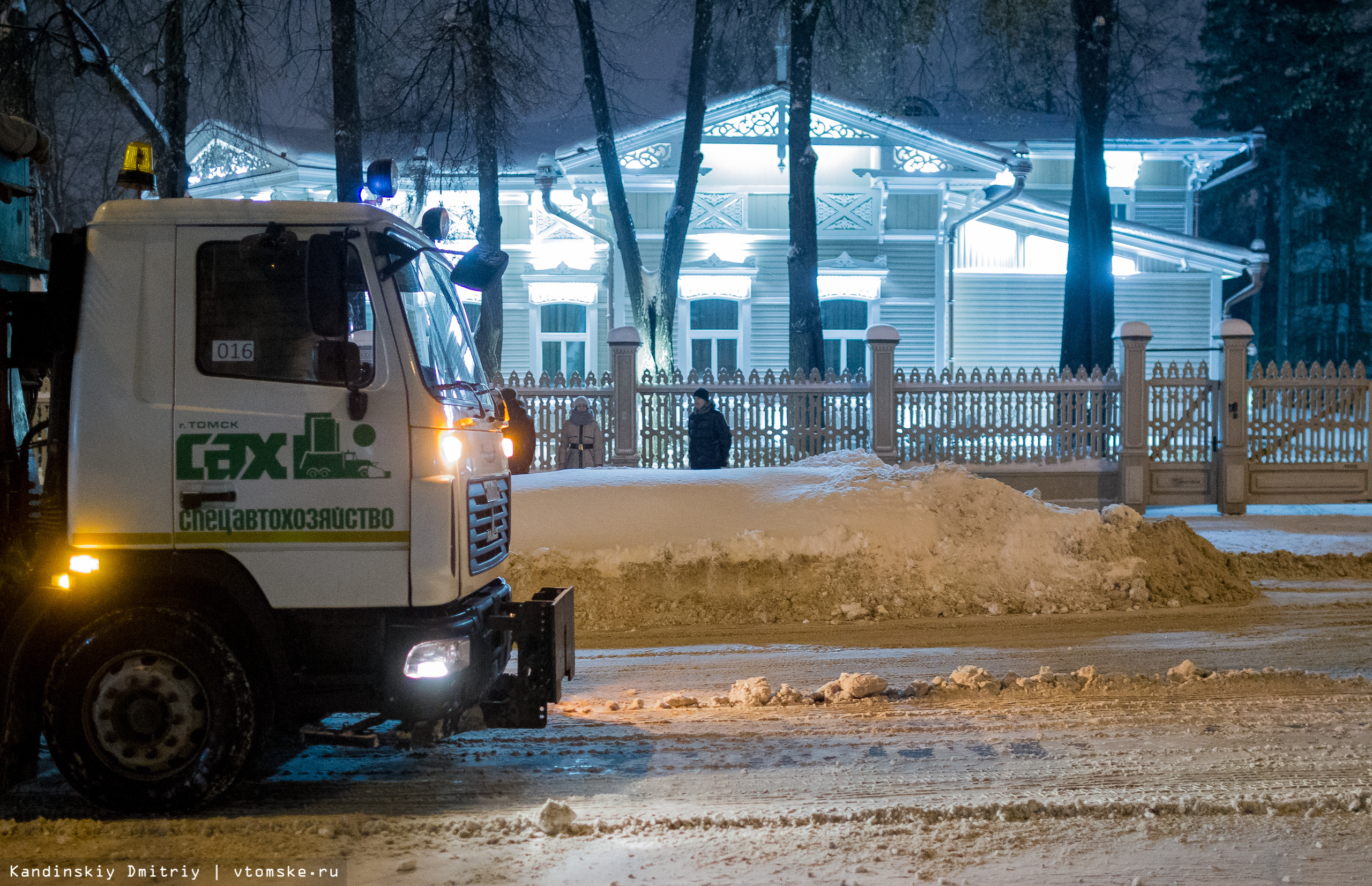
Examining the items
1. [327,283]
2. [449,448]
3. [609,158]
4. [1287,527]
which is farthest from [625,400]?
[327,283]

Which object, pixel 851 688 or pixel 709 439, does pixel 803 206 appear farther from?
pixel 851 688

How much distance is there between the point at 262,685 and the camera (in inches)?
176

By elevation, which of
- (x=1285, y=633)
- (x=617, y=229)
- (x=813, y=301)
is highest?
(x=617, y=229)

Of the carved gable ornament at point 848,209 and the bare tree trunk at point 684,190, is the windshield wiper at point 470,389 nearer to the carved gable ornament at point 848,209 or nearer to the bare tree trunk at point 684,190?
the bare tree trunk at point 684,190

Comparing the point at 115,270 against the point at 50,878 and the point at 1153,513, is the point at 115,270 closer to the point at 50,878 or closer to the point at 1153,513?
the point at 50,878

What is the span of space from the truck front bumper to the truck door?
0.23 metres

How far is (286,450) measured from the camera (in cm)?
444

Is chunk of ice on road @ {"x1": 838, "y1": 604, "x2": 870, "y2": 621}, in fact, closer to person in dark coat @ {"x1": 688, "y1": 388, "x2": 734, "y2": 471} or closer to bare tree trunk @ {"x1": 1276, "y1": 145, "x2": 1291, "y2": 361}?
person in dark coat @ {"x1": 688, "y1": 388, "x2": 734, "y2": 471}

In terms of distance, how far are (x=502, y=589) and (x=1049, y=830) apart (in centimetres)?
286

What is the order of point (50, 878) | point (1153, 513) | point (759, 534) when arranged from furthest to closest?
point (1153, 513), point (759, 534), point (50, 878)

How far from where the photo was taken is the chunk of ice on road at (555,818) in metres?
4.38

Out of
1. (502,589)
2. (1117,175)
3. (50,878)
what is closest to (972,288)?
(1117,175)

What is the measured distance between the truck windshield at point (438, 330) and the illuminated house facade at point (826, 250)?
55.8ft

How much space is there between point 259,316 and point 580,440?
10.1 m
